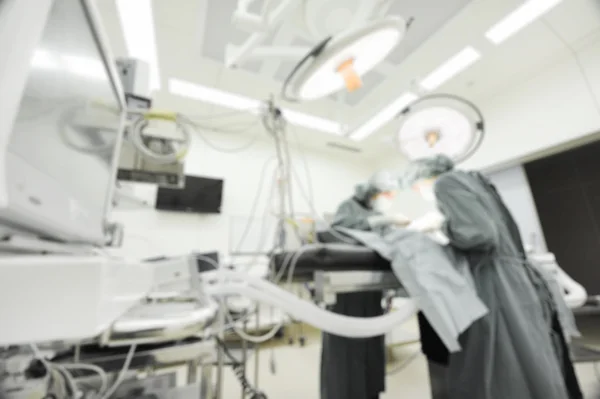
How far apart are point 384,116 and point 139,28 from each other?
263cm

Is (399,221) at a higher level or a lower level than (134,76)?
lower

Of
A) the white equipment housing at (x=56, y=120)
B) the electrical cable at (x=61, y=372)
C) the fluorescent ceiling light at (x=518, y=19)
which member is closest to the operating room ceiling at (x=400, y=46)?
the fluorescent ceiling light at (x=518, y=19)

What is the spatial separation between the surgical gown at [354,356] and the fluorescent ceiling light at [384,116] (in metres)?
1.87

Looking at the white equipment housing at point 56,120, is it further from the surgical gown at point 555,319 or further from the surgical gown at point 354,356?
the surgical gown at point 555,319

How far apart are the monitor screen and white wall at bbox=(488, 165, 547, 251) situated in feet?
10.7

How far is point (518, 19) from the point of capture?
2.06m

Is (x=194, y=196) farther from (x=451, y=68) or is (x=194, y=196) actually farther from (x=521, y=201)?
(x=521, y=201)

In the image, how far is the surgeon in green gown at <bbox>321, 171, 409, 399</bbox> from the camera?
1211 mm

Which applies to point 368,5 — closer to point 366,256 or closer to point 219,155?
point 366,256

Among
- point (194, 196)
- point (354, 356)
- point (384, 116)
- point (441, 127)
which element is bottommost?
point (354, 356)

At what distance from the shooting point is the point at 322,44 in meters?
0.93

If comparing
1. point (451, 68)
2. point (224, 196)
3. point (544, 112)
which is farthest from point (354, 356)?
point (544, 112)

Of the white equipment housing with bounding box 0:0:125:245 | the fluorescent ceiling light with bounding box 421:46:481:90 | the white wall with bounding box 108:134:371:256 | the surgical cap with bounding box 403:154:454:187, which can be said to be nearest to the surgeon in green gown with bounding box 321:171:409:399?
the surgical cap with bounding box 403:154:454:187

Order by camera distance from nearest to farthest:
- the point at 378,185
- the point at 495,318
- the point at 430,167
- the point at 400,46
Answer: the point at 495,318 → the point at 430,167 → the point at 378,185 → the point at 400,46
